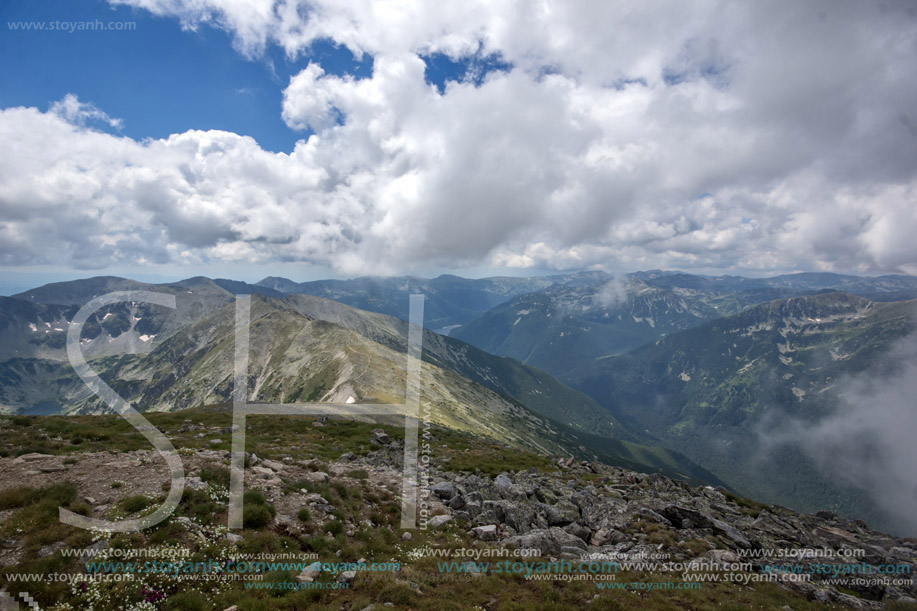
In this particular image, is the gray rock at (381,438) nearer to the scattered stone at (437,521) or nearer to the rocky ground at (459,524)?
the rocky ground at (459,524)

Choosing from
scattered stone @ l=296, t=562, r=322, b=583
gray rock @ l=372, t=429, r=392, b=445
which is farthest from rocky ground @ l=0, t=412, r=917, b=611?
gray rock @ l=372, t=429, r=392, b=445

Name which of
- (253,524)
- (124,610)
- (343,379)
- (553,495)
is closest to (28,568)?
(124,610)

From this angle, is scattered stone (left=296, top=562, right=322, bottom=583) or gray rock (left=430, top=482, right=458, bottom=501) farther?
gray rock (left=430, top=482, right=458, bottom=501)

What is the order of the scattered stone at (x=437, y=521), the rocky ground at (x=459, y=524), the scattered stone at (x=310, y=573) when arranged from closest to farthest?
the scattered stone at (x=310, y=573)
the rocky ground at (x=459, y=524)
the scattered stone at (x=437, y=521)

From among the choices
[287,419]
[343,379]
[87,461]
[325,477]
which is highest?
[87,461]

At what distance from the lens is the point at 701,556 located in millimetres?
20562

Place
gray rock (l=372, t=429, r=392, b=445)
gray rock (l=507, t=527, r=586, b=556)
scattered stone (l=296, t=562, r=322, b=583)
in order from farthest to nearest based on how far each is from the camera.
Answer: gray rock (l=372, t=429, r=392, b=445), gray rock (l=507, t=527, r=586, b=556), scattered stone (l=296, t=562, r=322, b=583)

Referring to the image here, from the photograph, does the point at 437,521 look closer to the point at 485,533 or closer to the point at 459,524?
the point at 459,524

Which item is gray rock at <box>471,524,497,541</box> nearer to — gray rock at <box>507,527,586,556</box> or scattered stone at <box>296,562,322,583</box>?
gray rock at <box>507,527,586,556</box>

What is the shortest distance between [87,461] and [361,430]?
35.4 meters

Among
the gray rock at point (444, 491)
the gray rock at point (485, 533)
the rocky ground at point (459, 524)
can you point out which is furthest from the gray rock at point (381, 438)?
the gray rock at point (485, 533)

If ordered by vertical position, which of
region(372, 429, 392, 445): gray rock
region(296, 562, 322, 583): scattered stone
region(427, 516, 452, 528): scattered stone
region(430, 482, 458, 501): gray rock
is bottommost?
region(372, 429, 392, 445): gray rock

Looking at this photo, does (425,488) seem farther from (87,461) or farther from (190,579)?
(87,461)

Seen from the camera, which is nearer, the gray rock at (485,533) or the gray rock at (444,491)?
the gray rock at (485,533)
